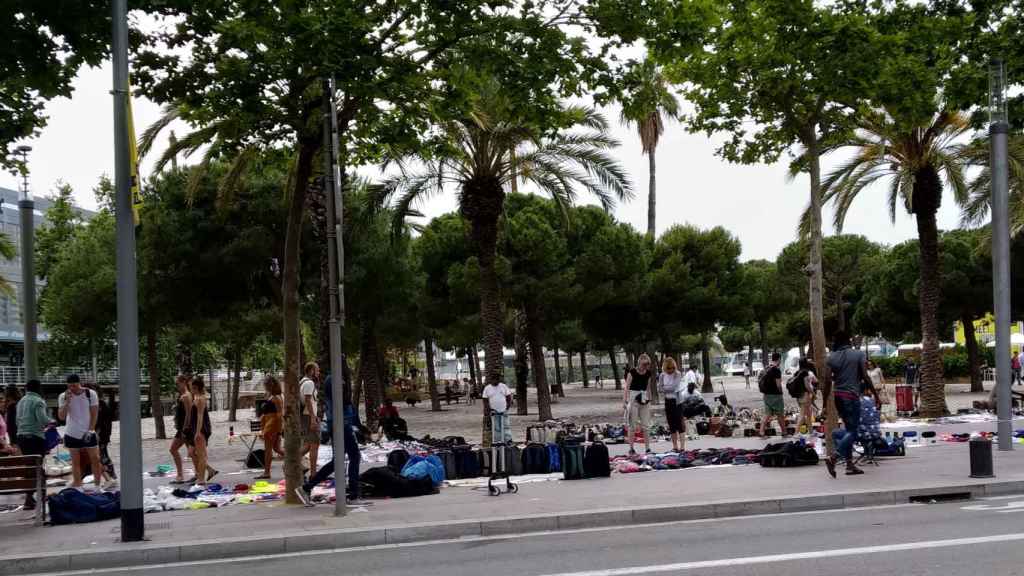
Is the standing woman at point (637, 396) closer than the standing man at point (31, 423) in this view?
No

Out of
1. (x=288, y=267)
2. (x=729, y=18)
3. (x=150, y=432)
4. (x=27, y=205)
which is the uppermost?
(x=729, y=18)

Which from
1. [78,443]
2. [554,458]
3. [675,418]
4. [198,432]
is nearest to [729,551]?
[554,458]

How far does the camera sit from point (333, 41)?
11.5 meters

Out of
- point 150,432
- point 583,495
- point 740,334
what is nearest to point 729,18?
point 583,495

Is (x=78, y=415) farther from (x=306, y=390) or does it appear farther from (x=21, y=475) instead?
(x=306, y=390)

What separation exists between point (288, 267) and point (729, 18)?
692cm

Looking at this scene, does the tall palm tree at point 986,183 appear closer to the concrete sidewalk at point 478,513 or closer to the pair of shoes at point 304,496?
the concrete sidewalk at point 478,513

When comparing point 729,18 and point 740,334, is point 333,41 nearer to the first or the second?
point 729,18

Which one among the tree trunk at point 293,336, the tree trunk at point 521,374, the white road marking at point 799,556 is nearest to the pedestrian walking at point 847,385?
the white road marking at point 799,556

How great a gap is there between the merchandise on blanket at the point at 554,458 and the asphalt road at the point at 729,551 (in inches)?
192

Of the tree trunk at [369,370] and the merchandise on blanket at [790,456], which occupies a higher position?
the tree trunk at [369,370]

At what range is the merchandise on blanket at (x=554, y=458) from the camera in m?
15.6

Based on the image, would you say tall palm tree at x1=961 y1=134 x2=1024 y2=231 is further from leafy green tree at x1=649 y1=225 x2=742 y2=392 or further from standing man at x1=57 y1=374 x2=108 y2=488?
standing man at x1=57 y1=374 x2=108 y2=488

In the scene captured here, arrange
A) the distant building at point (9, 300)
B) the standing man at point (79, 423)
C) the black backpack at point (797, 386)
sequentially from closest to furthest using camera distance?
1. the standing man at point (79, 423)
2. the black backpack at point (797, 386)
3. the distant building at point (9, 300)
